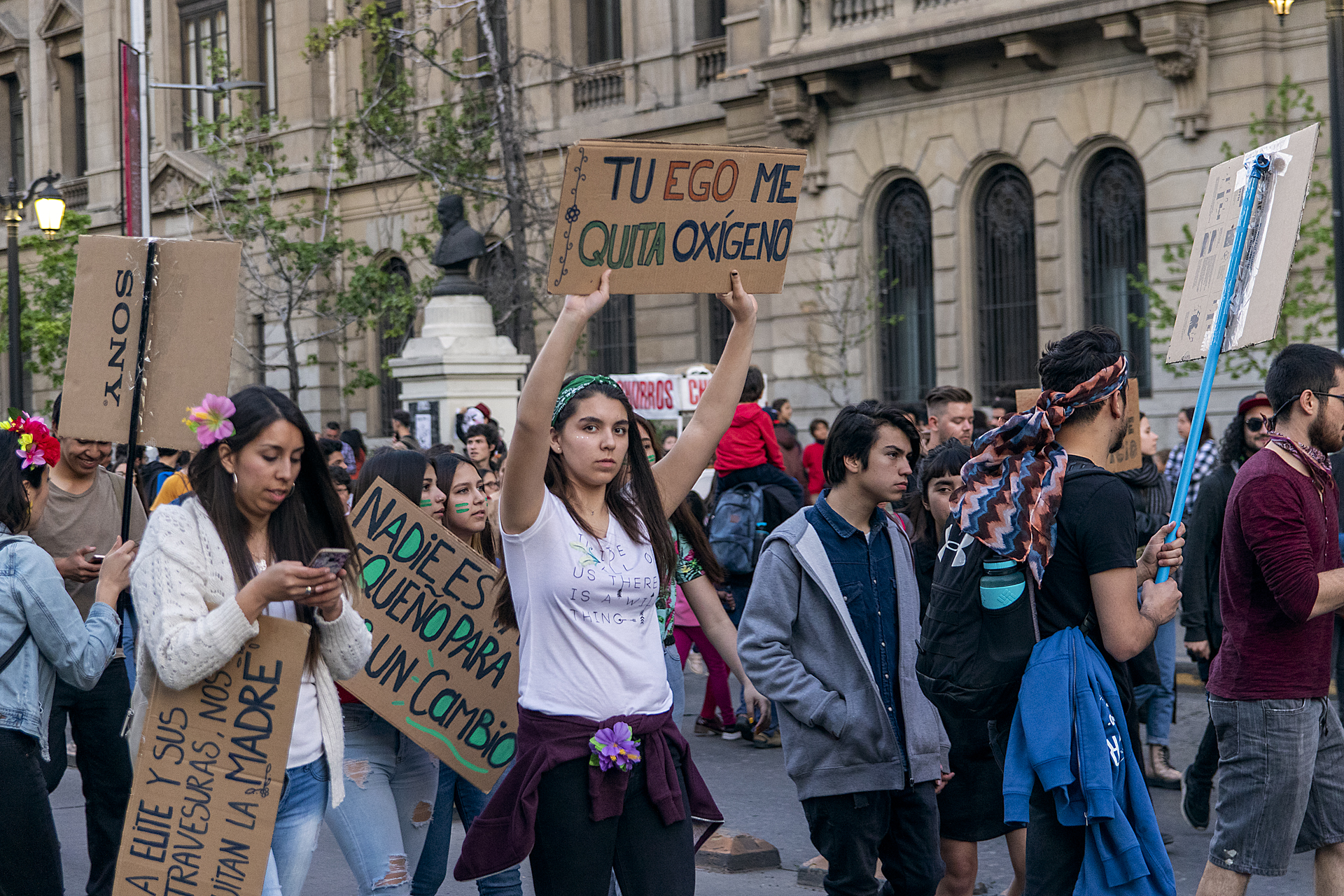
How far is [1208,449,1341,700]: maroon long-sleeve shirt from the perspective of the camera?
461 centimetres

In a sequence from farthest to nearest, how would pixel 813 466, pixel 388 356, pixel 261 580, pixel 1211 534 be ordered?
pixel 388 356 → pixel 813 466 → pixel 1211 534 → pixel 261 580

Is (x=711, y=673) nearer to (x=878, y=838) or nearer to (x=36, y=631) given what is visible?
(x=878, y=838)

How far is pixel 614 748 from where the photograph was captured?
3762mm

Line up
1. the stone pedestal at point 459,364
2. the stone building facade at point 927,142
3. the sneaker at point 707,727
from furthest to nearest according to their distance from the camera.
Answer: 1. the stone building facade at point 927,142
2. the stone pedestal at point 459,364
3. the sneaker at point 707,727

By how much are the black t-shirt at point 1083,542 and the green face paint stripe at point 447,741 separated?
1871mm

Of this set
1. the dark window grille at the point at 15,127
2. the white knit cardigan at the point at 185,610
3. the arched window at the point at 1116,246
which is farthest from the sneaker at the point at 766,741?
the dark window grille at the point at 15,127

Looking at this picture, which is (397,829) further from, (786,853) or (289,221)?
(289,221)

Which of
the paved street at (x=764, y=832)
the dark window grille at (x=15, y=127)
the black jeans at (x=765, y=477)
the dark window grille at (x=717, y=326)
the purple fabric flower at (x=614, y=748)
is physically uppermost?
the dark window grille at (x=15, y=127)

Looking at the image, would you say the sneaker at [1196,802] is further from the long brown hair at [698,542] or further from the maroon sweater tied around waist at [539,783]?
the maroon sweater tied around waist at [539,783]

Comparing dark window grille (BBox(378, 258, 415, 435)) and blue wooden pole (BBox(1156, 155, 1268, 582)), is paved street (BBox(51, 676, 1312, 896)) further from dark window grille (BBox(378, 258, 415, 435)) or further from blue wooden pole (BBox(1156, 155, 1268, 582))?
dark window grille (BBox(378, 258, 415, 435))

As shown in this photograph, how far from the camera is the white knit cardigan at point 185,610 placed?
Answer: 362 cm

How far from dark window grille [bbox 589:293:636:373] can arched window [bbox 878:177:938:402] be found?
4.46 metres

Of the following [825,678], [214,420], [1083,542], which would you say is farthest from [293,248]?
[1083,542]

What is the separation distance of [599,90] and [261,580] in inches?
830
